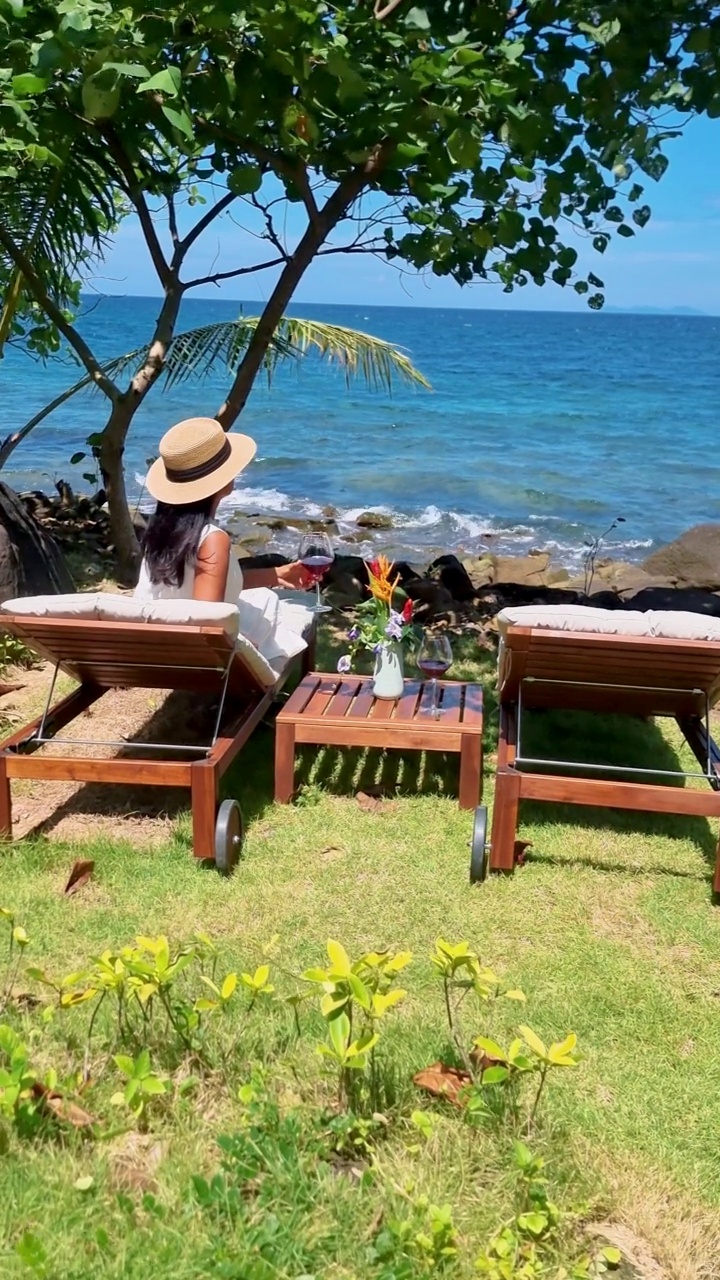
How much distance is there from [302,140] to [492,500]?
14406mm

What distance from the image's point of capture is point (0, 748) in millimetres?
4121

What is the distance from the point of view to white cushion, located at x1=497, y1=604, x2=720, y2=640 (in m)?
3.77

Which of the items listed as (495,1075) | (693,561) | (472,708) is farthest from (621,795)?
(693,561)

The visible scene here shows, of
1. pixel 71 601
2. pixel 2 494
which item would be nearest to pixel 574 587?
pixel 2 494

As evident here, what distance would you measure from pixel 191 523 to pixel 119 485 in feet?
11.5

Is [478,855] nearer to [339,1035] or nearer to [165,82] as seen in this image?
[339,1035]

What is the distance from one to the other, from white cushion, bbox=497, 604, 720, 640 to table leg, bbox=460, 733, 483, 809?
0.63 meters

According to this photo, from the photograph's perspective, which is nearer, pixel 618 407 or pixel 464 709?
pixel 464 709

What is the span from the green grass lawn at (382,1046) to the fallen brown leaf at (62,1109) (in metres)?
0.04

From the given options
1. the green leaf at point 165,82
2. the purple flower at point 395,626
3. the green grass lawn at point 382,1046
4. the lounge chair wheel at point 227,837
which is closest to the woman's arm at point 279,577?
the purple flower at point 395,626

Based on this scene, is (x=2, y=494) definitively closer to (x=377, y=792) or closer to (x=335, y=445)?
(x=377, y=792)

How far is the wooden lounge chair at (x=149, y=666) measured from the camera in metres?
3.83

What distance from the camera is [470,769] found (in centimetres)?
432

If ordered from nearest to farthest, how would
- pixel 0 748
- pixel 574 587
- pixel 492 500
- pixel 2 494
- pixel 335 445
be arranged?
pixel 0 748
pixel 2 494
pixel 574 587
pixel 492 500
pixel 335 445
